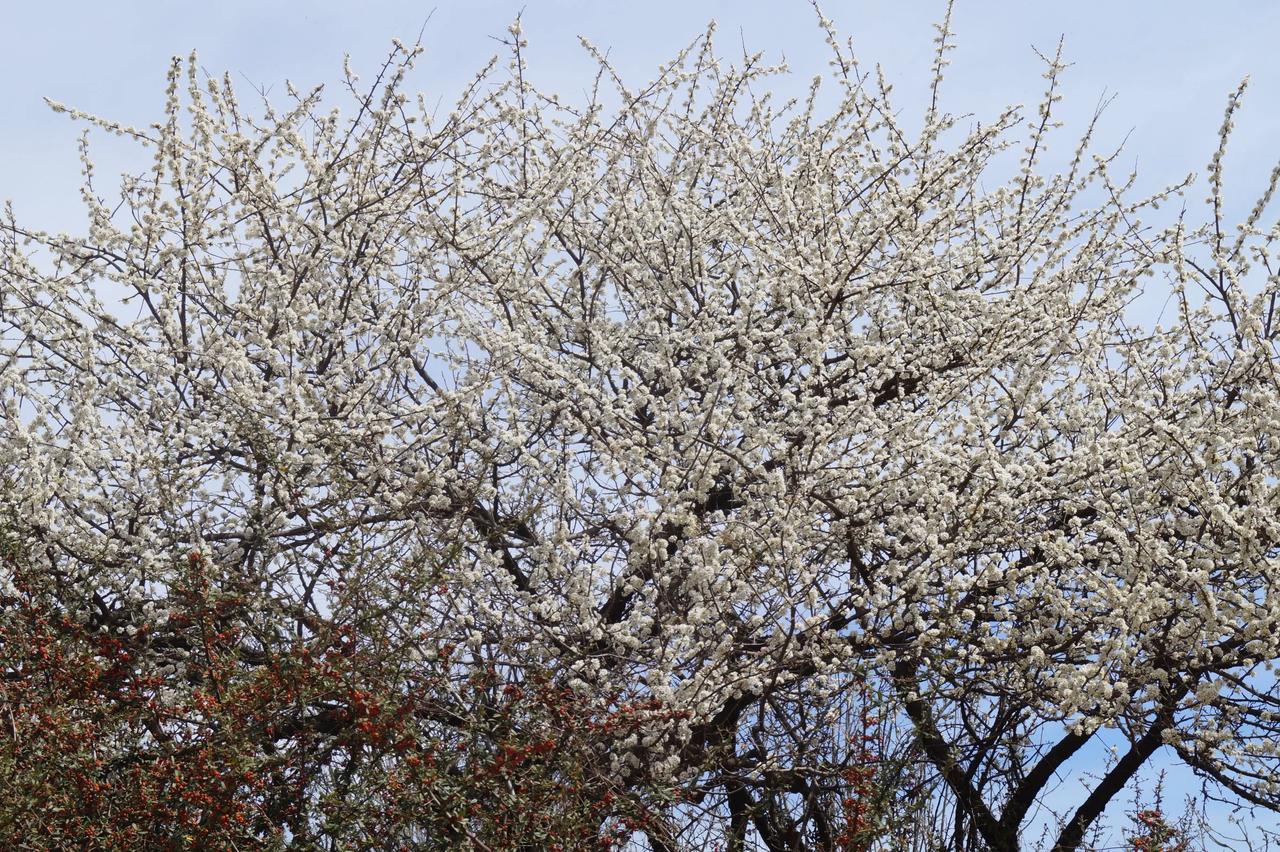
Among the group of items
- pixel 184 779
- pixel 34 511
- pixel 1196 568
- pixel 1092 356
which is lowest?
pixel 184 779

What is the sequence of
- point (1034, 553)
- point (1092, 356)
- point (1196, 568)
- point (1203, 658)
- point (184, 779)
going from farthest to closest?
point (1034, 553) → point (1092, 356) → point (1203, 658) → point (1196, 568) → point (184, 779)

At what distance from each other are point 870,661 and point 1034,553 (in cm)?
132

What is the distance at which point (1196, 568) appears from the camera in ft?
19.4

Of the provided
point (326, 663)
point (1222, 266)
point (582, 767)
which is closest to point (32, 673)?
point (326, 663)

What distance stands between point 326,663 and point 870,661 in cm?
262

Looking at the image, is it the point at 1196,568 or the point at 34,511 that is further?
the point at 34,511

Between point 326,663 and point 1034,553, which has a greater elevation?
point 1034,553

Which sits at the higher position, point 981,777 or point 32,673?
point 981,777

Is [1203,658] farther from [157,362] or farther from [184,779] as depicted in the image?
[157,362]

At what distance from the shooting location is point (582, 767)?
5.71m

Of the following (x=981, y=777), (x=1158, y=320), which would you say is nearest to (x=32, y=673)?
(x=981, y=777)

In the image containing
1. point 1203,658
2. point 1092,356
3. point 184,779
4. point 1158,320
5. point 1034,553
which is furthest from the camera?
point 1158,320

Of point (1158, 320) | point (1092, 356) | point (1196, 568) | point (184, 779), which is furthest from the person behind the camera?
point (1158, 320)

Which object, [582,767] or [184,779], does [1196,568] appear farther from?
[184,779]
